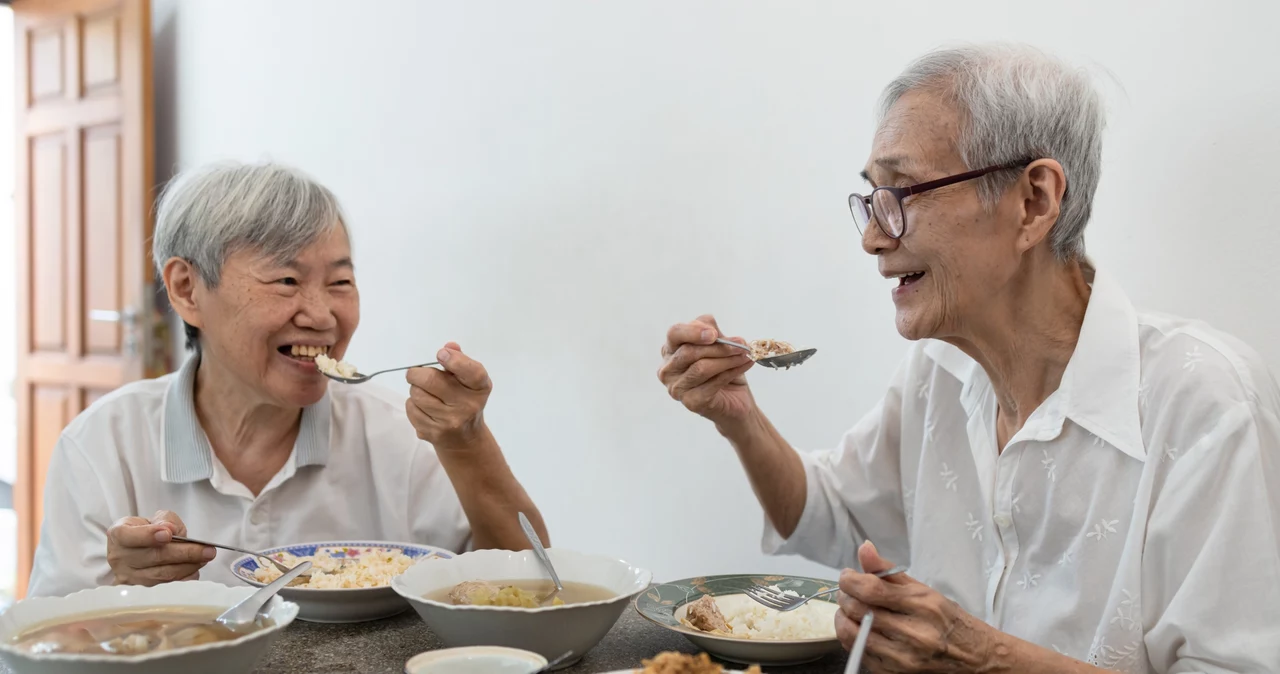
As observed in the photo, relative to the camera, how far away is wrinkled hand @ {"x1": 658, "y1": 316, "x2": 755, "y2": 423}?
1.70 m

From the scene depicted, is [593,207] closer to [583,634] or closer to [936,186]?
[936,186]

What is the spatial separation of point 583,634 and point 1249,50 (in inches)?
53.5

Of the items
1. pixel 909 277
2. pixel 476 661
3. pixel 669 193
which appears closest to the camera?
pixel 476 661

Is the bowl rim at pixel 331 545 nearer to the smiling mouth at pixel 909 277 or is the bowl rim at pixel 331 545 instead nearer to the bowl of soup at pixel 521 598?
the bowl of soup at pixel 521 598

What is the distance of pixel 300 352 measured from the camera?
1.96m

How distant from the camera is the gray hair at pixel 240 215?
1933 millimetres

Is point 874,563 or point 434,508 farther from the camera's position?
point 434,508

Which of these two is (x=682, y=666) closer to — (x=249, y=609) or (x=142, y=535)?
(x=249, y=609)

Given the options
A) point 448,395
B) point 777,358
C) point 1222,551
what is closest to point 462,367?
point 448,395

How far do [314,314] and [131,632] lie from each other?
84cm

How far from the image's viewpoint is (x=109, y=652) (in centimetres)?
113

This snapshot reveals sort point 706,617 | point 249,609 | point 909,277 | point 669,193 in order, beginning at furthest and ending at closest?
1. point 669,193
2. point 909,277
3. point 706,617
4. point 249,609

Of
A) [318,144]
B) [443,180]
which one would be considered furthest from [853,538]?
[318,144]

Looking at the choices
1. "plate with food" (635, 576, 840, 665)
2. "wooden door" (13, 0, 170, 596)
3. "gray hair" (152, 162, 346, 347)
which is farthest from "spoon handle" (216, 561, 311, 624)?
"wooden door" (13, 0, 170, 596)
